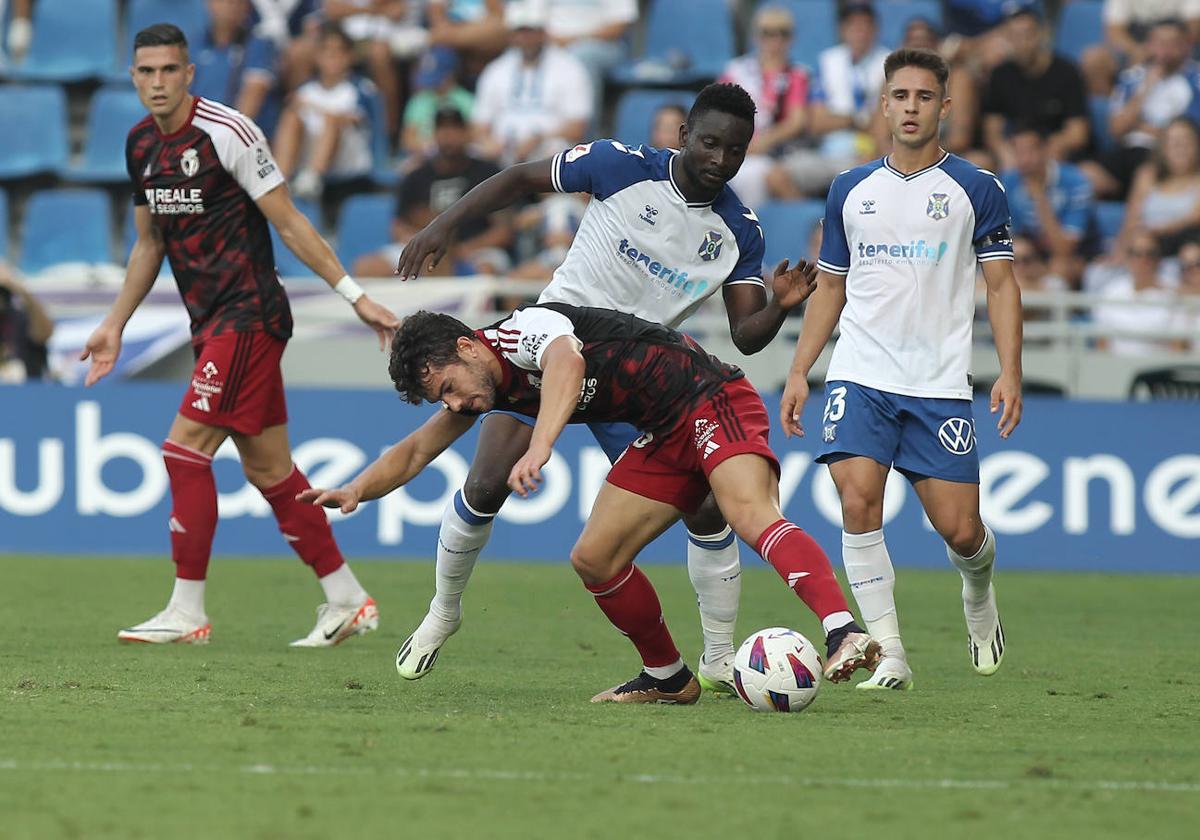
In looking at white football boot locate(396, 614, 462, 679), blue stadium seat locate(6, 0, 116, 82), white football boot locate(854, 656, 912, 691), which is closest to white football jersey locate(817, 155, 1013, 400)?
white football boot locate(854, 656, 912, 691)

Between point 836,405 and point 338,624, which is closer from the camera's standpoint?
point 836,405

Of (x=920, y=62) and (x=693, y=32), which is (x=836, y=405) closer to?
(x=920, y=62)

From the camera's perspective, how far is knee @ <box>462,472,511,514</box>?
6.58 meters

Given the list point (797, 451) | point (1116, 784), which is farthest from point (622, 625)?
point (797, 451)

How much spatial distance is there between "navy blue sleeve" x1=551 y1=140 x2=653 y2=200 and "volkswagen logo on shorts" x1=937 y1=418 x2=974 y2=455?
147cm

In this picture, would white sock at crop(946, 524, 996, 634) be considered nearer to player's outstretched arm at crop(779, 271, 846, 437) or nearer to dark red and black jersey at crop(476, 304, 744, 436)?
player's outstretched arm at crop(779, 271, 846, 437)

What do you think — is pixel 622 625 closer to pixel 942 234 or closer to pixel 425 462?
pixel 425 462

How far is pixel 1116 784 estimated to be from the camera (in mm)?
4492

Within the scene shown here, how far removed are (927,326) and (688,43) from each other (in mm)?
10780

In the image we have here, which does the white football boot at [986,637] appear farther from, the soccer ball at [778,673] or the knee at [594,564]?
the knee at [594,564]

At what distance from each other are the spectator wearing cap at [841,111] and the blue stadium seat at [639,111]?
1227 millimetres

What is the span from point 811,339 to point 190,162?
110 inches

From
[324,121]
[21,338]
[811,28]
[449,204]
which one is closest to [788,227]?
[449,204]

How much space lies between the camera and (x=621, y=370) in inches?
237
